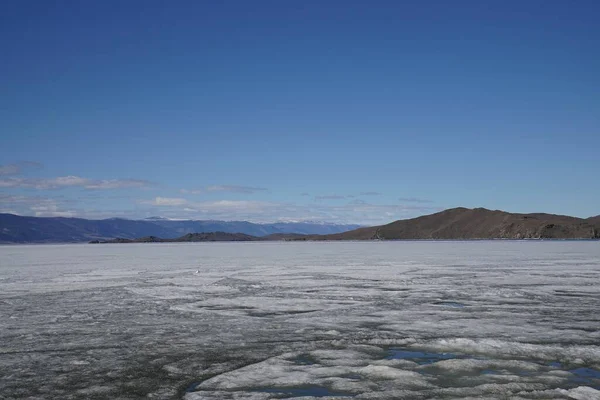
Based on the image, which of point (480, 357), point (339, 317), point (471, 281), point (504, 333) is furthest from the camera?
point (471, 281)

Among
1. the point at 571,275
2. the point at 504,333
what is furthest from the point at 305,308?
the point at 571,275

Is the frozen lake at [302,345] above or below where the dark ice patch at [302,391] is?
above

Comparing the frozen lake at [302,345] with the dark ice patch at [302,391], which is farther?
the frozen lake at [302,345]

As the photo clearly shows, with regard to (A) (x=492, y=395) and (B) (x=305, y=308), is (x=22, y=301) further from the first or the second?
(A) (x=492, y=395)

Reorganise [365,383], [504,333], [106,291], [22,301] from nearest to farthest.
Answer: [365,383], [504,333], [22,301], [106,291]

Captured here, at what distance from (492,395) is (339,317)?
16.9 feet

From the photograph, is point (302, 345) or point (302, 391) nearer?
point (302, 391)

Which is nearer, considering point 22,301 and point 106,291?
point 22,301

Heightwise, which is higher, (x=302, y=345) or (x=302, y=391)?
(x=302, y=345)

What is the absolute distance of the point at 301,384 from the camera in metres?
5.77

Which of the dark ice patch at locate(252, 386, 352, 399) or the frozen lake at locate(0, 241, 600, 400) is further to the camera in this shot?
the frozen lake at locate(0, 241, 600, 400)

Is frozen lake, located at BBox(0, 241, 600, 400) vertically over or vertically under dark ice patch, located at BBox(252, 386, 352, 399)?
over

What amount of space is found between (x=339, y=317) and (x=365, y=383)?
4.50m

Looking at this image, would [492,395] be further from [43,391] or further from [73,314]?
[73,314]
